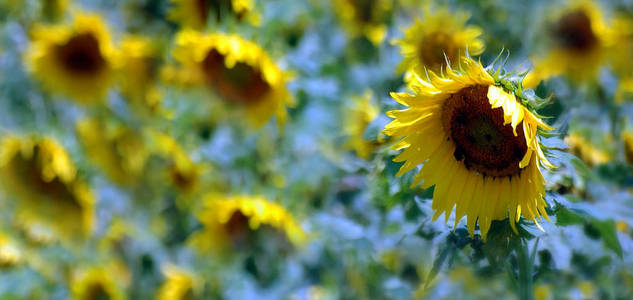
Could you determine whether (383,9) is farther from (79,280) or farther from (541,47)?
(79,280)

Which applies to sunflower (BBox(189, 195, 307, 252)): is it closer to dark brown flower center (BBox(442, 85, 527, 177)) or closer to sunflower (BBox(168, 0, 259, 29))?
sunflower (BBox(168, 0, 259, 29))

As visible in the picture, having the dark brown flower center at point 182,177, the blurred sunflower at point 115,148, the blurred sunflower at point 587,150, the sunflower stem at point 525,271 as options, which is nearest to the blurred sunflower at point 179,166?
the dark brown flower center at point 182,177

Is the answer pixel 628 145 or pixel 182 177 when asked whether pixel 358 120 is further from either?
pixel 182 177

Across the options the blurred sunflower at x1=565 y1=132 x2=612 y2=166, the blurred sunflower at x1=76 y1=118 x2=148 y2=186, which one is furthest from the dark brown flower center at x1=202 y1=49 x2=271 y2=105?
the blurred sunflower at x1=565 y1=132 x2=612 y2=166

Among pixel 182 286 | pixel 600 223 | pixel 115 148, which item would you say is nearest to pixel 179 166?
pixel 115 148

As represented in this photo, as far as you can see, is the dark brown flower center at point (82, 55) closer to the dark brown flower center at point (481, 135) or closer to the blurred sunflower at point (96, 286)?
the blurred sunflower at point (96, 286)

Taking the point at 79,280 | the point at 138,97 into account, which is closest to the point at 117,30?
the point at 138,97
